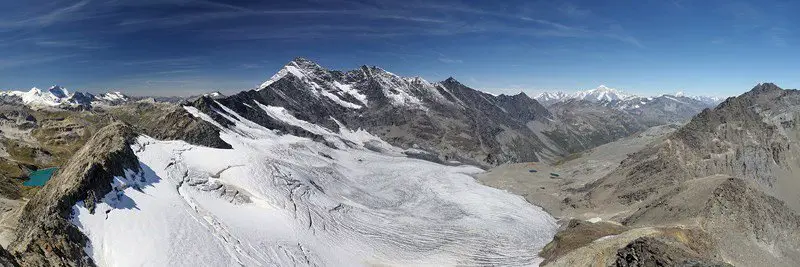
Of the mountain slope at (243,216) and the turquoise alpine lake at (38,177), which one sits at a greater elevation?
the mountain slope at (243,216)

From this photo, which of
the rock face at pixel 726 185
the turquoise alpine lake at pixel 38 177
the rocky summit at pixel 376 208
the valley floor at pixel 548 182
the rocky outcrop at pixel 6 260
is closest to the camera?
the rocky outcrop at pixel 6 260

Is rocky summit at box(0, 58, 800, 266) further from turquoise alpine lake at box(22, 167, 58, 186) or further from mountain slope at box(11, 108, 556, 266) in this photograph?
turquoise alpine lake at box(22, 167, 58, 186)

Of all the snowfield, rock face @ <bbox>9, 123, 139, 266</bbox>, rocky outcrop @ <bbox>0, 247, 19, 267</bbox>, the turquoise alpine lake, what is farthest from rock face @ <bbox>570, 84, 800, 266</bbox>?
the turquoise alpine lake

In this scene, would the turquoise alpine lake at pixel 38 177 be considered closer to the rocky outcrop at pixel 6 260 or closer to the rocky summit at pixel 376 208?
the rocky summit at pixel 376 208

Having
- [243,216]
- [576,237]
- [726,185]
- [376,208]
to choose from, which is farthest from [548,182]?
[243,216]

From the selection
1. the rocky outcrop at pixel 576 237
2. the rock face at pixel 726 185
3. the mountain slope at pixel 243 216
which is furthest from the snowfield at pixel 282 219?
the rock face at pixel 726 185

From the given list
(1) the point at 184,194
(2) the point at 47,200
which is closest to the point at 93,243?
(2) the point at 47,200
